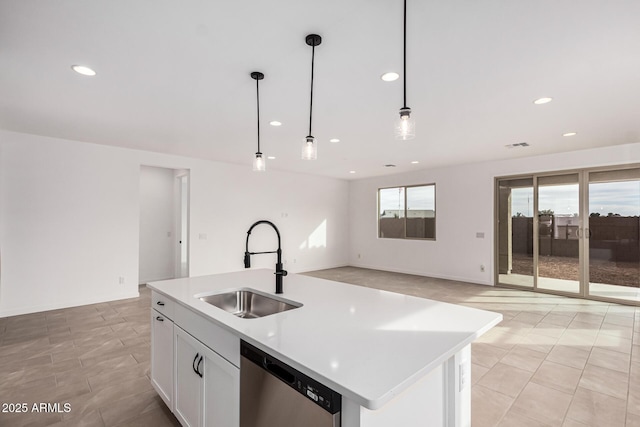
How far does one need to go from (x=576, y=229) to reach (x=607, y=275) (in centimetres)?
84

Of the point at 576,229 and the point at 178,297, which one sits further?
the point at 576,229

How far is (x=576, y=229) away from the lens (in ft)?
17.1

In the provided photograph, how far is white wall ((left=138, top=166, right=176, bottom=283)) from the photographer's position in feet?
21.1

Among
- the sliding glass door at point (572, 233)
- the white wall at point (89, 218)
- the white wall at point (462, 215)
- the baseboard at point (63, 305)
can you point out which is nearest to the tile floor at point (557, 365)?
the sliding glass door at point (572, 233)

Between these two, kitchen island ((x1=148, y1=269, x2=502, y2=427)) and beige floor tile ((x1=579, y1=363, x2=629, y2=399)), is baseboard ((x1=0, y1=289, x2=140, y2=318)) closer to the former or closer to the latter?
kitchen island ((x1=148, y1=269, x2=502, y2=427))

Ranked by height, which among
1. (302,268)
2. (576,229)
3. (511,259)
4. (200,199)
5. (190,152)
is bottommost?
(302,268)

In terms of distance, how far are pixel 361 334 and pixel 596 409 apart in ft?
7.14

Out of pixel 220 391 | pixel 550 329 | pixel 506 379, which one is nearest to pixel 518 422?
pixel 506 379

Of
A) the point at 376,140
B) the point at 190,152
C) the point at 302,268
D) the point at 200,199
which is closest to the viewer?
the point at 376,140

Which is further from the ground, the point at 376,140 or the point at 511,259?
the point at 376,140

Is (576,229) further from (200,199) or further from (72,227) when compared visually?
(72,227)

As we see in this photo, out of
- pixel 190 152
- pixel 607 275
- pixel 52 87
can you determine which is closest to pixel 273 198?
pixel 190 152

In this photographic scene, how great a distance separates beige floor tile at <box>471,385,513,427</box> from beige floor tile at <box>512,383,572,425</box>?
8 cm

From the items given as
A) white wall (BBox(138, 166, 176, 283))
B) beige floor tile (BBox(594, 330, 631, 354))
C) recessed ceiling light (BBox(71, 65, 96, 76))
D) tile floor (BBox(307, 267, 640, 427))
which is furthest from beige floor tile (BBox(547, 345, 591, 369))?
white wall (BBox(138, 166, 176, 283))
